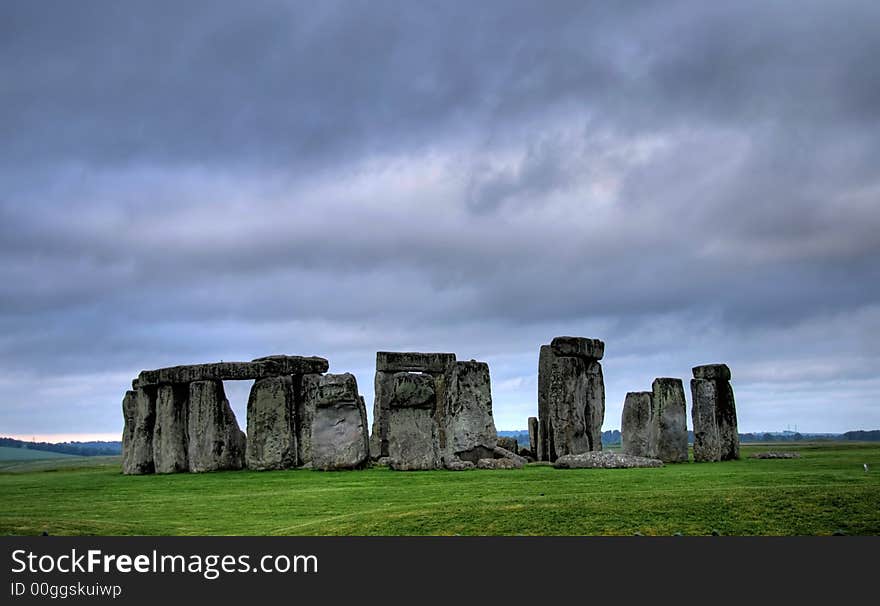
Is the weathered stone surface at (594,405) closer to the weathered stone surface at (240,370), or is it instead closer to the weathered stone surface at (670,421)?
the weathered stone surface at (670,421)

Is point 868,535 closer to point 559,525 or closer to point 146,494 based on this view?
point 559,525

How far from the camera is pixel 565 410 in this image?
2336 cm

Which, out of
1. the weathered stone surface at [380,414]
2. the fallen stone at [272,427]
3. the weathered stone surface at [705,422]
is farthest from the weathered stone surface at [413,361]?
the weathered stone surface at [705,422]

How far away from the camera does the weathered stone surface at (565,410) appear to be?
2334cm

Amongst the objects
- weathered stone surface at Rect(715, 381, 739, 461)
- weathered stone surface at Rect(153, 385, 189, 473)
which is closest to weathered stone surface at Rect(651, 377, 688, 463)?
weathered stone surface at Rect(715, 381, 739, 461)

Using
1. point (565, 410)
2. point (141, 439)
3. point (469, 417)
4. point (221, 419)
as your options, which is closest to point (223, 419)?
point (221, 419)

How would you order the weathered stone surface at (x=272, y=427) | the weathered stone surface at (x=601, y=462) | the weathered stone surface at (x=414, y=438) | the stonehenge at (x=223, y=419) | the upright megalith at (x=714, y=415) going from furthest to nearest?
1. the stonehenge at (x=223, y=419)
2. the weathered stone surface at (x=272, y=427)
3. the upright megalith at (x=714, y=415)
4. the weathered stone surface at (x=414, y=438)
5. the weathered stone surface at (x=601, y=462)

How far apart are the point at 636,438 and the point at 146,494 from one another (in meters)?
12.7

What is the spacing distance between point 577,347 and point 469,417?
12.9ft

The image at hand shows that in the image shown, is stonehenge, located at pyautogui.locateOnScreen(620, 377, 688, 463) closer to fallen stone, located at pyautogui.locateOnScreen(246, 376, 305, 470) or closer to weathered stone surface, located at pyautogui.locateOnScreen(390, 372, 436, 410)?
weathered stone surface, located at pyautogui.locateOnScreen(390, 372, 436, 410)

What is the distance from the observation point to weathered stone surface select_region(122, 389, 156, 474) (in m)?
25.6

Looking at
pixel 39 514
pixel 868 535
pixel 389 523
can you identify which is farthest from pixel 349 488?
pixel 868 535

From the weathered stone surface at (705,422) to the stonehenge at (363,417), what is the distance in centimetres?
3

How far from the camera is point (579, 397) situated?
23781mm
